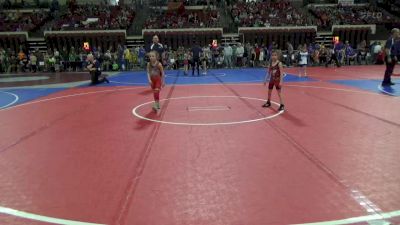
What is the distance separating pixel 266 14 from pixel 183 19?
736 centimetres

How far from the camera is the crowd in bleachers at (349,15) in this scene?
103 feet

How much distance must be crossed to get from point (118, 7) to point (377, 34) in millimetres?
23076

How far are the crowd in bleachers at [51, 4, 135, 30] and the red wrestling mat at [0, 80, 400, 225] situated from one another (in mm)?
22597

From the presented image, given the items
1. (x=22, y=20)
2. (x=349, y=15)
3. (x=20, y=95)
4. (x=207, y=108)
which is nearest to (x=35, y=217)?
(x=207, y=108)

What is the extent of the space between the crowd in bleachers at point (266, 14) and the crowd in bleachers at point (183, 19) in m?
2.04

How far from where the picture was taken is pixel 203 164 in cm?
512

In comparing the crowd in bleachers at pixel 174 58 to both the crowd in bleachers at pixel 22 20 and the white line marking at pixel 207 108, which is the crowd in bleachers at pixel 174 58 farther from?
the white line marking at pixel 207 108

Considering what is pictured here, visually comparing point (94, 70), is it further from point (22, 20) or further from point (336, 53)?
point (22, 20)

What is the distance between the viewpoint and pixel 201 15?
32.5 meters

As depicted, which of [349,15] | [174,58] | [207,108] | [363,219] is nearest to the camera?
[363,219]

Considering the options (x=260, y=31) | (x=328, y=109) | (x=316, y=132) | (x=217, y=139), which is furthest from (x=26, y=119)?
(x=260, y=31)

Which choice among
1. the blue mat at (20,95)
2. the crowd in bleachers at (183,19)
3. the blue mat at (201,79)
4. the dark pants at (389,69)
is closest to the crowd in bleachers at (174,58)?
the blue mat at (201,79)

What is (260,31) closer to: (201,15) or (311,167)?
(201,15)

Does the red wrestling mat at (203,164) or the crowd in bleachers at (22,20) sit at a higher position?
the crowd in bleachers at (22,20)
